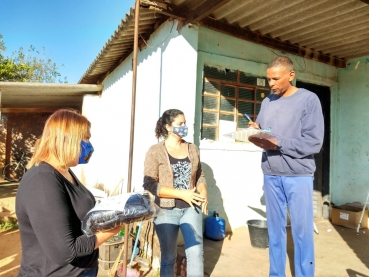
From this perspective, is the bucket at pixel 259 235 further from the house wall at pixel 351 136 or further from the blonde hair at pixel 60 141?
the blonde hair at pixel 60 141

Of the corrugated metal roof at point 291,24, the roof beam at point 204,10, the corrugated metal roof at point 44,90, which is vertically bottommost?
the corrugated metal roof at point 44,90

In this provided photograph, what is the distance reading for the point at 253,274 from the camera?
122 inches

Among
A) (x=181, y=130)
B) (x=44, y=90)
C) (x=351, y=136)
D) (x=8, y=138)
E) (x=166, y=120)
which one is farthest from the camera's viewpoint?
(x=8, y=138)

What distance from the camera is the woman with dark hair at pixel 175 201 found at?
246 centimetres

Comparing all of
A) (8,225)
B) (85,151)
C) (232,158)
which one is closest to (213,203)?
(232,158)

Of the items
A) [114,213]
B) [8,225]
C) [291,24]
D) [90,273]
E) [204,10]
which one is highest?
[291,24]

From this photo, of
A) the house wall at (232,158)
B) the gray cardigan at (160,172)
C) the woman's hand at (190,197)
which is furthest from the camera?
the house wall at (232,158)

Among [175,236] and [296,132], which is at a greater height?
[296,132]

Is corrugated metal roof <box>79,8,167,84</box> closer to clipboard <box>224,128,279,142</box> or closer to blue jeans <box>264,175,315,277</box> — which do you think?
clipboard <box>224,128,279,142</box>

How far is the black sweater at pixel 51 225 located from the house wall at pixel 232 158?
2.88m

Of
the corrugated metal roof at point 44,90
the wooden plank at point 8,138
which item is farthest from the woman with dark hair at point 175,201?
the wooden plank at point 8,138

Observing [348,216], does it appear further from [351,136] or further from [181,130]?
[181,130]

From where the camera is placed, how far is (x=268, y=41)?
4578 mm

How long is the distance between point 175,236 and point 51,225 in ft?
4.88
